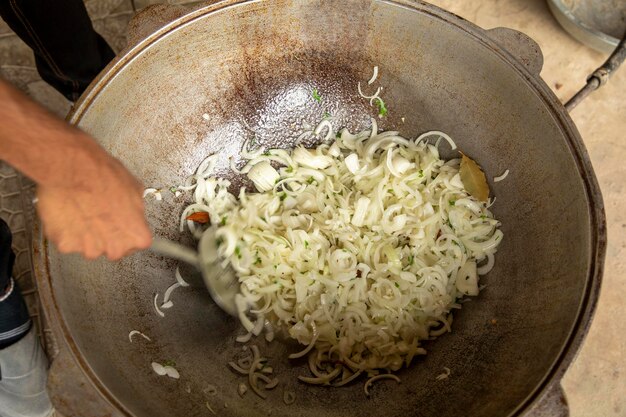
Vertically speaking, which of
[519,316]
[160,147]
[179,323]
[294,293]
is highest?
[519,316]

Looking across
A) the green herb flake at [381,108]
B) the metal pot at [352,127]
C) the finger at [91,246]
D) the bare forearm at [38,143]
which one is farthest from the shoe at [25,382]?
the green herb flake at [381,108]

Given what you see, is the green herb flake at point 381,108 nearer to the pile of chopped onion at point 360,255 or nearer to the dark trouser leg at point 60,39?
the pile of chopped onion at point 360,255

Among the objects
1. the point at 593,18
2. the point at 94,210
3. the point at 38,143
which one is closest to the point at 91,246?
the point at 94,210

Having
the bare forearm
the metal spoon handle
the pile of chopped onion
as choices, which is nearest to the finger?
the bare forearm

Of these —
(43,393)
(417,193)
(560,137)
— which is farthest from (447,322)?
(43,393)

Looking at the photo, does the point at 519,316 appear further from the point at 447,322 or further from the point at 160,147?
the point at 160,147

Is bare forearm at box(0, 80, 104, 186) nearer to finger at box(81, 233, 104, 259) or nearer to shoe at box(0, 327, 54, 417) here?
finger at box(81, 233, 104, 259)

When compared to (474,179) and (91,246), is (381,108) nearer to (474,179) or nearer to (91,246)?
(474,179)
